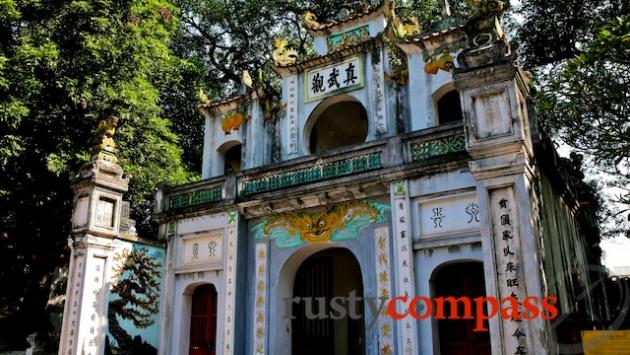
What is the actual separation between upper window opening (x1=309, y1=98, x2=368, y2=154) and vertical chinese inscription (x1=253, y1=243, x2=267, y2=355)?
3.54 meters

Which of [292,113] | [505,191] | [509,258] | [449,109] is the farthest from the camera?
[292,113]

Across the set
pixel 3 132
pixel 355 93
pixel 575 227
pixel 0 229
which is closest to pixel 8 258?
pixel 0 229

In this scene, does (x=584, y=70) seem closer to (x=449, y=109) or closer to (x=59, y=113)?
(x=449, y=109)

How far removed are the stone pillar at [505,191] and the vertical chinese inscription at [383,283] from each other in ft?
8.33

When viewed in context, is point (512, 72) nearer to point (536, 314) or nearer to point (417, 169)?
point (417, 169)

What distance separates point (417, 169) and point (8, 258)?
12.4m

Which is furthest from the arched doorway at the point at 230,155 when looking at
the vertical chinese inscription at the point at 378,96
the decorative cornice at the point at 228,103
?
the vertical chinese inscription at the point at 378,96

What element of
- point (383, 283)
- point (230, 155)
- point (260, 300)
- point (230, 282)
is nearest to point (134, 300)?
point (230, 282)

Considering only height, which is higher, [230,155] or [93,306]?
[230,155]

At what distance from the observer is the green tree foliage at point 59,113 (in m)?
13.6

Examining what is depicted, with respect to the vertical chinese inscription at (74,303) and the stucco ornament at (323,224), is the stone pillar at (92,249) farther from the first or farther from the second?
the stucco ornament at (323,224)

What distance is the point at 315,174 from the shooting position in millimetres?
10477

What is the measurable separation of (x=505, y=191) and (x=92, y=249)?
7953 mm

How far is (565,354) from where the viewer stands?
7.12m
